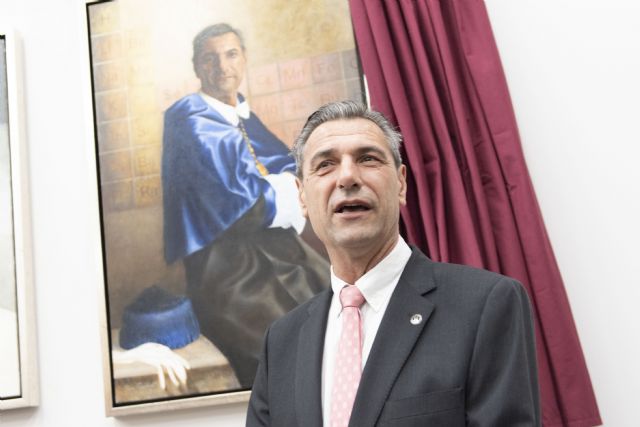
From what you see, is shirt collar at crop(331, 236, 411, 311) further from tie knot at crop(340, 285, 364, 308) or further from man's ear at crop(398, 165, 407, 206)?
man's ear at crop(398, 165, 407, 206)

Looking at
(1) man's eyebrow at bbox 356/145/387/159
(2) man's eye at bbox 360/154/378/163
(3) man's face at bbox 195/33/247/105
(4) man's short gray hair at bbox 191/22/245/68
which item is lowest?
(2) man's eye at bbox 360/154/378/163

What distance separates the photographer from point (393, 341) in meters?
1.39

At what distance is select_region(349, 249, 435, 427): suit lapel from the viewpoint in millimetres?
1330

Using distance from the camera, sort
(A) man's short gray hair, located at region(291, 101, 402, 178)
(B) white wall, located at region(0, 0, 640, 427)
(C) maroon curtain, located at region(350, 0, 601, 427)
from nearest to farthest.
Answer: (A) man's short gray hair, located at region(291, 101, 402, 178) → (C) maroon curtain, located at region(350, 0, 601, 427) → (B) white wall, located at region(0, 0, 640, 427)

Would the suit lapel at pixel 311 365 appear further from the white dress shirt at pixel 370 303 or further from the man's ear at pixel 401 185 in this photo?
the man's ear at pixel 401 185

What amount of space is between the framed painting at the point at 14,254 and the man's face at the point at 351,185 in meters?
1.11

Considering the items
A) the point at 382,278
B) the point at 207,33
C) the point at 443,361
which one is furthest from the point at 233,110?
the point at 443,361

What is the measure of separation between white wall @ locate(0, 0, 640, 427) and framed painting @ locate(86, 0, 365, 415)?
0.26 feet

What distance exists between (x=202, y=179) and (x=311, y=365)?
3.08 ft

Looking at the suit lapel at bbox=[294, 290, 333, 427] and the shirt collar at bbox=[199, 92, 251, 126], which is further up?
the shirt collar at bbox=[199, 92, 251, 126]

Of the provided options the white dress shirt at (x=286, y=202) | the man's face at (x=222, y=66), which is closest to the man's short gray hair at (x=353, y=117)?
the white dress shirt at (x=286, y=202)

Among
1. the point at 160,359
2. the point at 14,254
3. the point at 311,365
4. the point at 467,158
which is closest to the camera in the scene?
the point at 311,365

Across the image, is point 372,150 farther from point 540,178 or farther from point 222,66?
point 222,66

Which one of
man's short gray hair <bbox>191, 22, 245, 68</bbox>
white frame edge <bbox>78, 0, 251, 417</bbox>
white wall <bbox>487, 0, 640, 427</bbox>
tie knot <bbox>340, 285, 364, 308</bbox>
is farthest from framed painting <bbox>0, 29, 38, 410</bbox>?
Answer: white wall <bbox>487, 0, 640, 427</bbox>
